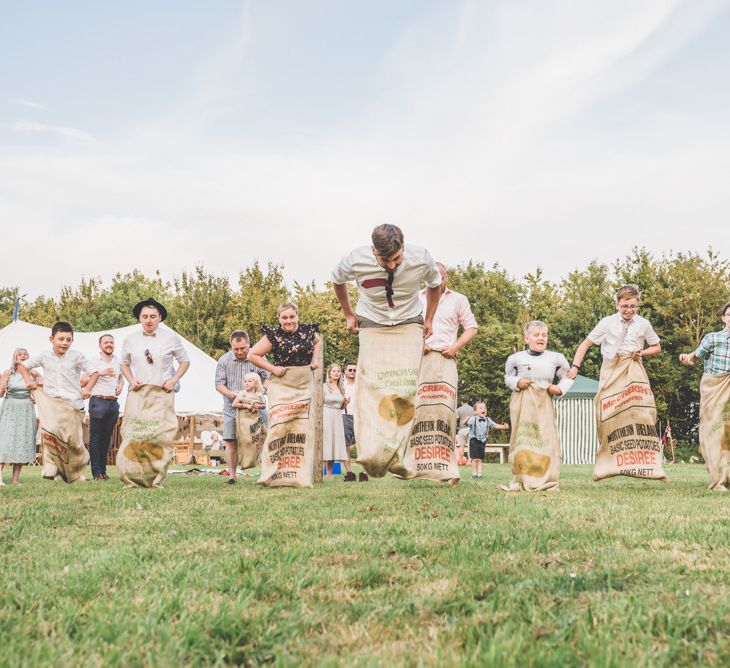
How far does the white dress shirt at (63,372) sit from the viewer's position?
10.5 m

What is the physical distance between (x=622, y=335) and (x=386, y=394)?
3.58 metres

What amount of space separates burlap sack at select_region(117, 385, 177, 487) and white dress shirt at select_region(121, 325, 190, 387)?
15 cm

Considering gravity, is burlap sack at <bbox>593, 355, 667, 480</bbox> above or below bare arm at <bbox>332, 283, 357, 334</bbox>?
below

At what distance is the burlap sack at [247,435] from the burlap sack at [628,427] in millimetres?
4366

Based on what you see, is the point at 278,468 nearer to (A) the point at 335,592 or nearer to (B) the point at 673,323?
(A) the point at 335,592

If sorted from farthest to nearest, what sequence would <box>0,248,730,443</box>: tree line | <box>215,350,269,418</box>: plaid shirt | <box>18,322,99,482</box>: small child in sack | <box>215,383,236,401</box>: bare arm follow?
<box>0,248,730,443</box>: tree line
<box>215,350,269,418</box>: plaid shirt
<box>215,383,236,401</box>: bare arm
<box>18,322,99,482</box>: small child in sack

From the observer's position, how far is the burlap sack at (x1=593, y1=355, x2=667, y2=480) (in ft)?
30.0

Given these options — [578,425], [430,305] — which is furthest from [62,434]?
[578,425]

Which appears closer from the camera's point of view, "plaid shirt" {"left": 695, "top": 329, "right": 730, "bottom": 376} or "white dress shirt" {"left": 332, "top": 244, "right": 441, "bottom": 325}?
"white dress shirt" {"left": 332, "top": 244, "right": 441, "bottom": 325}

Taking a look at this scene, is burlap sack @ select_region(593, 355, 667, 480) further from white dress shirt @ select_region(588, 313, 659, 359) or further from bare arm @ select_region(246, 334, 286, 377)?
bare arm @ select_region(246, 334, 286, 377)

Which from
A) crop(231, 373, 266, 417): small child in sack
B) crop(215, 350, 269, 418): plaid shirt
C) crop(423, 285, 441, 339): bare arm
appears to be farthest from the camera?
crop(215, 350, 269, 418): plaid shirt

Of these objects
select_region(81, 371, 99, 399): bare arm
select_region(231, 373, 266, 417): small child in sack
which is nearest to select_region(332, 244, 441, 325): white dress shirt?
select_region(231, 373, 266, 417): small child in sack

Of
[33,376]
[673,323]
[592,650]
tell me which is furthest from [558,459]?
[673,323]

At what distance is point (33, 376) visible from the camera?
11.1 m
